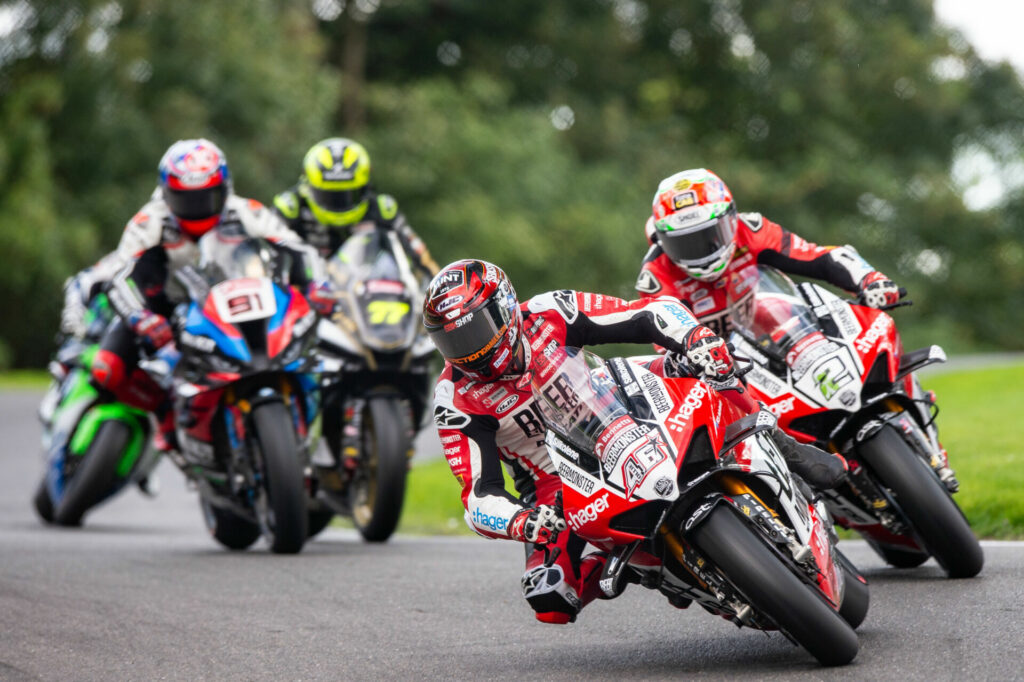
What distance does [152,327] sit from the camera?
31.8 ft

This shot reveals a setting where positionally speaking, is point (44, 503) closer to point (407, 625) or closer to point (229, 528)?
point (229, 528)

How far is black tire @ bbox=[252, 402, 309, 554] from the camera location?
29.6 ft

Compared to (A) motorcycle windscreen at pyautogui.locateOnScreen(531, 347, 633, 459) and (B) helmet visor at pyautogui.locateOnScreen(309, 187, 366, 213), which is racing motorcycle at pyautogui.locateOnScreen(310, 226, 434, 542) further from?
(A) motorcycle windscreen at pyautogui.locateOnScreen(531, 347, 633, 459)

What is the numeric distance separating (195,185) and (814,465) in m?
5.07

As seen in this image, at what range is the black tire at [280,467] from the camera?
9023 mm

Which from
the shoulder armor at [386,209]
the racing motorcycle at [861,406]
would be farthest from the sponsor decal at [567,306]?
the shoulder armor at [386,209]

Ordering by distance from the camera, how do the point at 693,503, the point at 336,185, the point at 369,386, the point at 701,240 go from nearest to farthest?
the point at 693,503, the point at 701,240, the point at 369,386, the point at 336,185

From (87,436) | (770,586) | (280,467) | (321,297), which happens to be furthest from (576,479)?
(87,436)

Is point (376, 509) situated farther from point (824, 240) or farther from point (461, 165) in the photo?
point (824, 240)

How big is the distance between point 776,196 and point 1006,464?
113ft

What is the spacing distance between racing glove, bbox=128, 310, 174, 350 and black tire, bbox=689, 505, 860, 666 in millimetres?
5315

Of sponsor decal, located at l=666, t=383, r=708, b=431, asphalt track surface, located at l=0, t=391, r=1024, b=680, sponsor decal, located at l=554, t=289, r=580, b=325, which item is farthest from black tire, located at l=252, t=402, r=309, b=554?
Answer: sponsor decal, located at l=666, t=383, r=708, b=431

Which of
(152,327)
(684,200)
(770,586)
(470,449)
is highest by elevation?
(684,200)

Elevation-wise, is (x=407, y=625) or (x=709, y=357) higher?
(x=709, y=357)
